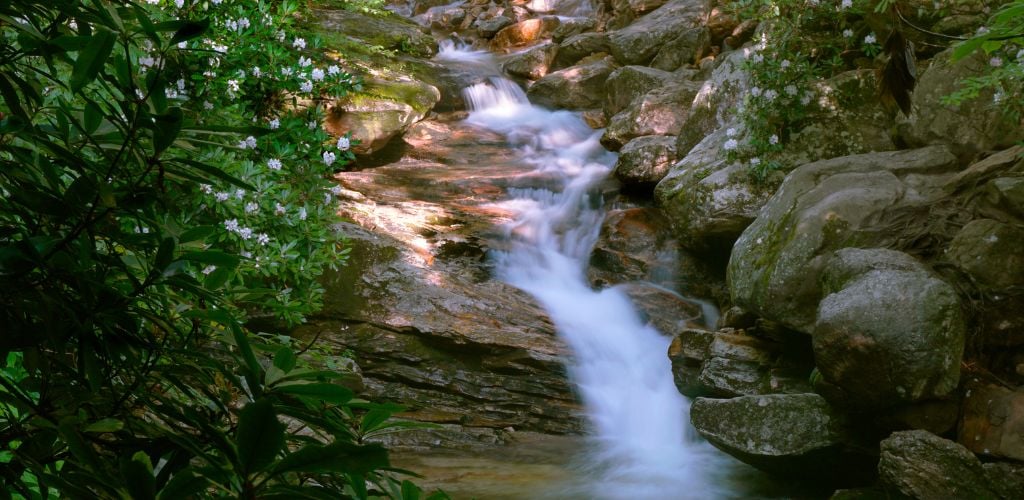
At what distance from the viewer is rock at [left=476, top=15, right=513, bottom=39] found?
19188 millimetres

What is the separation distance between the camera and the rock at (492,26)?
1919cm

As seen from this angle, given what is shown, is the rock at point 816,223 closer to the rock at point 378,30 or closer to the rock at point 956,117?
the rock at point 956,117

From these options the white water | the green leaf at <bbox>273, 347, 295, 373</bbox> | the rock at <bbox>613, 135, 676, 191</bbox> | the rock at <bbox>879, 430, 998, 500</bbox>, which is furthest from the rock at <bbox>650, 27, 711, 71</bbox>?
the green leaf at <bbox>273, 347, 295, 373</bbox>

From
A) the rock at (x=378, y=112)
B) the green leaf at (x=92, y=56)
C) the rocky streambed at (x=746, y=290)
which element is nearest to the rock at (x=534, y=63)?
the rocky streambed at (x=746, y=290)

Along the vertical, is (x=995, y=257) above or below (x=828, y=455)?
above

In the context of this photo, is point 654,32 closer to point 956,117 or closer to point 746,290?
point 956,117

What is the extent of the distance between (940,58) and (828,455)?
3.55 meters

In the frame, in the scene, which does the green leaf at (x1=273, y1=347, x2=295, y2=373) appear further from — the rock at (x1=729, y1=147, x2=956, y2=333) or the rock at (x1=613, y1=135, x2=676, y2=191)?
the rock at (x1=613, y1=135, x2=676, y2=191)

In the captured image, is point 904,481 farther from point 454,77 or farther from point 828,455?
point 454,77

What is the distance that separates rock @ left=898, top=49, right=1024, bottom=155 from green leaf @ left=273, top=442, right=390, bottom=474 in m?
5.86

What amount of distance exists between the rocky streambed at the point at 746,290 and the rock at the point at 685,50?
6.72 feet

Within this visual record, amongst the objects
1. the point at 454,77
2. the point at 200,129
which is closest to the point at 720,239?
the point at 200,129

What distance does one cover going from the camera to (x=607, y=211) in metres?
9.63

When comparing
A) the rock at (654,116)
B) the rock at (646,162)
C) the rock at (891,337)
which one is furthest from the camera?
the rock at (654,116)
